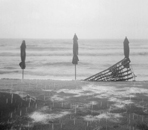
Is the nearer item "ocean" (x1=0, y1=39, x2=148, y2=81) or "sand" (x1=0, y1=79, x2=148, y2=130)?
"sand" (x1=0, y1=79, x2=148, y2=130)

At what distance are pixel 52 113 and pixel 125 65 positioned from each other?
10949mm

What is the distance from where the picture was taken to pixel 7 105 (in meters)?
5.68

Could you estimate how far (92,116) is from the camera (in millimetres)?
4941

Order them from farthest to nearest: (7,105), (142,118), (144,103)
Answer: (144,103) < (7,105) < (142,118)

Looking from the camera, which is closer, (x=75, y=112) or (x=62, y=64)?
(x=75, y=112)

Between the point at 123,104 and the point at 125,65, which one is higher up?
the point at 125,65

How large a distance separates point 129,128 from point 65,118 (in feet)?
5.47

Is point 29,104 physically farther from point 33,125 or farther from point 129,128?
point 129,128

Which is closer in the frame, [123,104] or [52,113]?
[52,113]

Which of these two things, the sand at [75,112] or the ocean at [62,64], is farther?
the ocean at [62,64]

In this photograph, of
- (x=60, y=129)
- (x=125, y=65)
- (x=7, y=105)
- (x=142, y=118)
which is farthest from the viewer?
(x=125, y=65)

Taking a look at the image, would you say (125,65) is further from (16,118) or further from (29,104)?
(16,118)

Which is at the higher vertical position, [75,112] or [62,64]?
[62,64]

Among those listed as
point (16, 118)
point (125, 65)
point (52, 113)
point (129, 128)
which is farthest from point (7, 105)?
point (125, 65)
